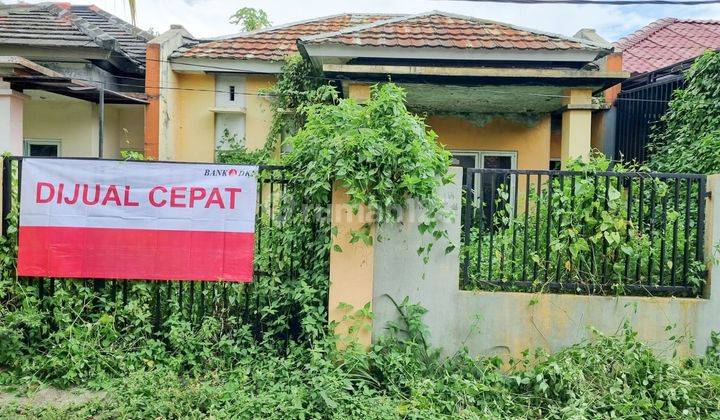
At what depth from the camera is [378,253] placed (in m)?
4.24

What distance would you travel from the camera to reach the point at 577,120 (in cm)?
740

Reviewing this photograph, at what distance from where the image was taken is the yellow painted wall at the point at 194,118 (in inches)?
392

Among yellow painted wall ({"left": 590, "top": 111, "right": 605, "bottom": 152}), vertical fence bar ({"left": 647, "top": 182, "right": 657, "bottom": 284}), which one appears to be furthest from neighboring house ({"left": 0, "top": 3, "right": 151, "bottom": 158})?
yellow painted wall ({"left": 590, "top": 111, "right": 605, "bottom": 152})

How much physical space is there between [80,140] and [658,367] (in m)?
9.91

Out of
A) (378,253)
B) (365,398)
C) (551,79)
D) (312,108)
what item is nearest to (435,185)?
(378,253)

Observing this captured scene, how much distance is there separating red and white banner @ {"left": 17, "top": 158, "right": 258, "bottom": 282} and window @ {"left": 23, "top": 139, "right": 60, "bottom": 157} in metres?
6.09

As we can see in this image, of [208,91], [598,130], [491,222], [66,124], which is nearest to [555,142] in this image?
[598,130]

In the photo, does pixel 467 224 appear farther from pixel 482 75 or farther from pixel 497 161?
pixel 497 161

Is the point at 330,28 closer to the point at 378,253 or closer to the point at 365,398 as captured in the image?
the point at 378,253

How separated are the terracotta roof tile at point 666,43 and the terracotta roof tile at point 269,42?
230 inches

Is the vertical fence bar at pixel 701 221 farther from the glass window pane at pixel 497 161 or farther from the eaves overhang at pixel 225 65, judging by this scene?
the eaves overhang at pixel 225 65

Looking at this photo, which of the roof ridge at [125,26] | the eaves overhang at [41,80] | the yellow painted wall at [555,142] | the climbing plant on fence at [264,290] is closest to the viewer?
the climbing plant on fence at [264,290]

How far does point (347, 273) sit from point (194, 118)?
720cm

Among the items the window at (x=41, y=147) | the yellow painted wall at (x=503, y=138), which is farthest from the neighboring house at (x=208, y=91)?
the yellow painted wall at (x=503, y=138)
